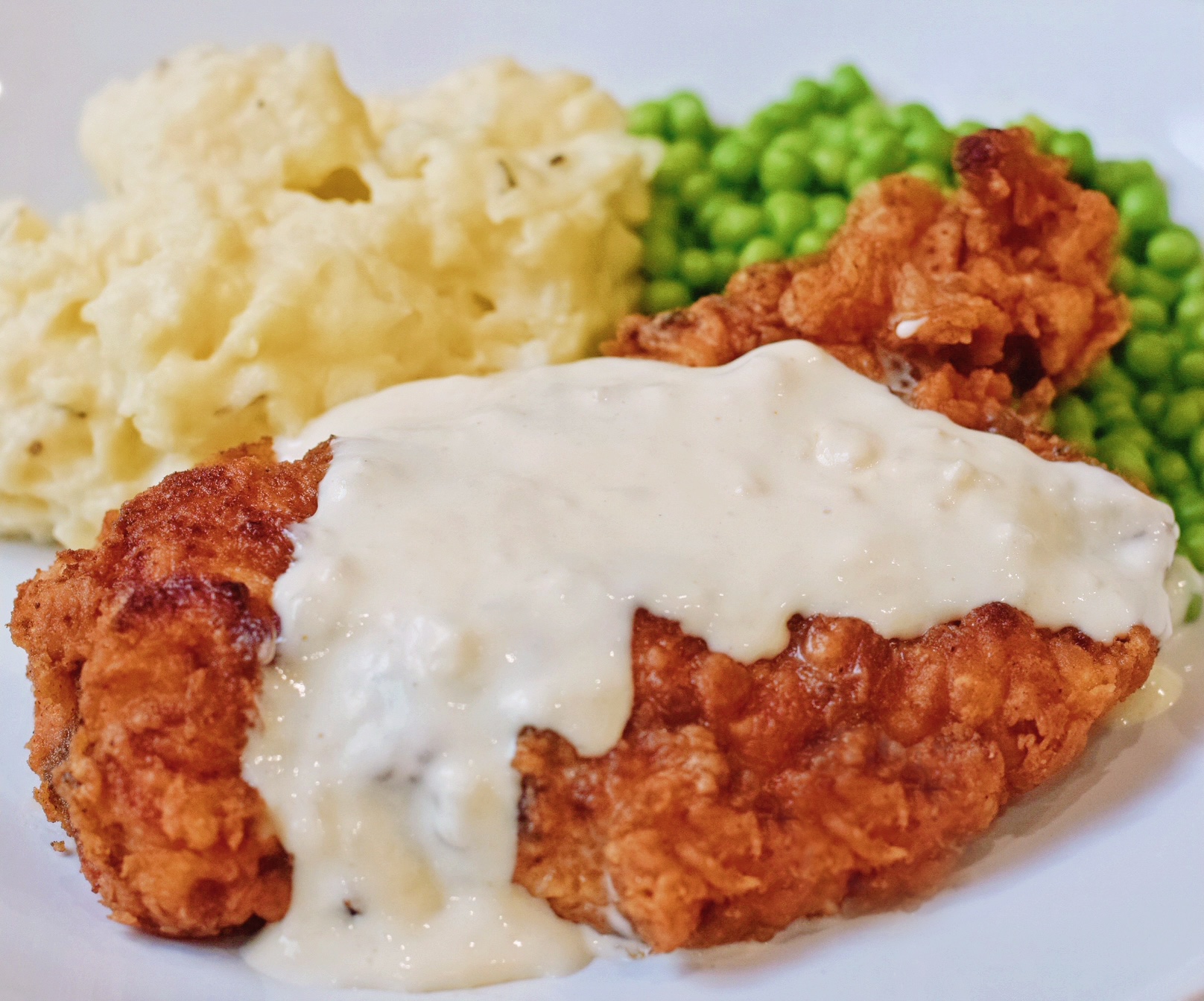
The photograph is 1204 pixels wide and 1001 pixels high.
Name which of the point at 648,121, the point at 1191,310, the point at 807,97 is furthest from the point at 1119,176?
the point at 648,121

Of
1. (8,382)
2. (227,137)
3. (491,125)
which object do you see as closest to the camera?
(8,382)

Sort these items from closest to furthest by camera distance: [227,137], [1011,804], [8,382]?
[1011,804], [8,382], [227,137]

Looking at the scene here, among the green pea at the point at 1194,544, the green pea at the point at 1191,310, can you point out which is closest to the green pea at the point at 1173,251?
the green pea at the point at 1191,310

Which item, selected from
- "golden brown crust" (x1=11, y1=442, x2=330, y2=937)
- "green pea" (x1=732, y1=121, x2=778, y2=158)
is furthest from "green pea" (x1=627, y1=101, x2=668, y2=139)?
"golden brown crust" (x1=11, y1=442, x2=330, y2=937)

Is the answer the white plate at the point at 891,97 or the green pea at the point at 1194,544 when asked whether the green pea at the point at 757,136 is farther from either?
the green pea at the point at 1194,544

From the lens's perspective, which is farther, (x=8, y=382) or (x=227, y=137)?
(x=227, y=137)

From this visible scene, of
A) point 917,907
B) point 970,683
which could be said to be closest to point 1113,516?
point 970,683

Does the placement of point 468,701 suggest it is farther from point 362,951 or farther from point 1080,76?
point 1080,76

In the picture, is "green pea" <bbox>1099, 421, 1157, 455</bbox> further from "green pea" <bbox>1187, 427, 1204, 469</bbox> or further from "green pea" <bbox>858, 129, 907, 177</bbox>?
"green pea" <bbox>858, 129, 907, 177</bbox>
